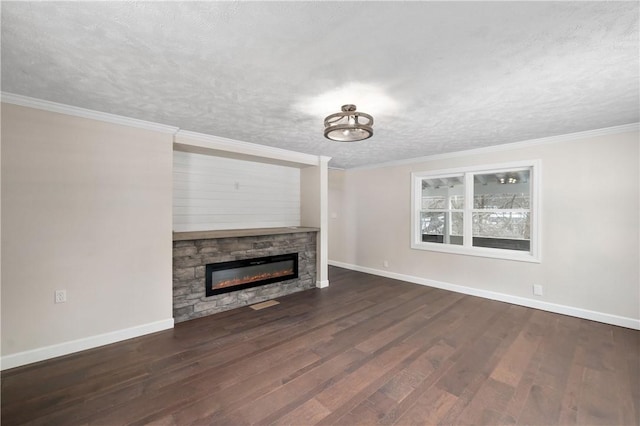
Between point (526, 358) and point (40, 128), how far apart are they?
5214 millimetres

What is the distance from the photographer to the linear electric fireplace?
389 centimetres

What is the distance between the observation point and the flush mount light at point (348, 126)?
254 cm

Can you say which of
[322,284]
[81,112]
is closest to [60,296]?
[81,112]

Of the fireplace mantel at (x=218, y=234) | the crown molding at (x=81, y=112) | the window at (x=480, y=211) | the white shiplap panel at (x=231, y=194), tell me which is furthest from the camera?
the window at (x=480, y=211)

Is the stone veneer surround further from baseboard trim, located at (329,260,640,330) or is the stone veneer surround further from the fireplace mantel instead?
Result: baseboard trim, located at (329,260,640,330)

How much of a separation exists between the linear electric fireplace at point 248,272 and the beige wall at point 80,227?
0.63m

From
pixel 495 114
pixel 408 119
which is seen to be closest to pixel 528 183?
pixel 495 114

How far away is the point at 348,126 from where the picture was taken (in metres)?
2.53

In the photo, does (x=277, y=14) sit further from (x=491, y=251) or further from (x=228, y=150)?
(x=491, y=251)

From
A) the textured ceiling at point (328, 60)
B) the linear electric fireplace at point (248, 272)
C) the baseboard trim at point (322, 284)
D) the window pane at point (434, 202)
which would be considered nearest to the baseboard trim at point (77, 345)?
the linear electric fireplace at point (248, 272)

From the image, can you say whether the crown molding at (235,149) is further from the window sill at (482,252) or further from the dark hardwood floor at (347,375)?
the window sill at (482,252)

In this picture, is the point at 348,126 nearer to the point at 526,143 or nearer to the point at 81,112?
the point at 81,112

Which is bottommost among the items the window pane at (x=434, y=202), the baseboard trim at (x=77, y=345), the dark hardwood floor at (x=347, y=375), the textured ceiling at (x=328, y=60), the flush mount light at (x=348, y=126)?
the dark hardwood floor at (x=347, y=375)

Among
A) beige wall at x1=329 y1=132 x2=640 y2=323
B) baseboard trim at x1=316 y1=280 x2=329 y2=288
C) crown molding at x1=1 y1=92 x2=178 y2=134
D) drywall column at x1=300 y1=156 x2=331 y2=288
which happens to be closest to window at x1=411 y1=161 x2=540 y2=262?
beige wall at x1=329 y1=132 x2=640 y2=323
